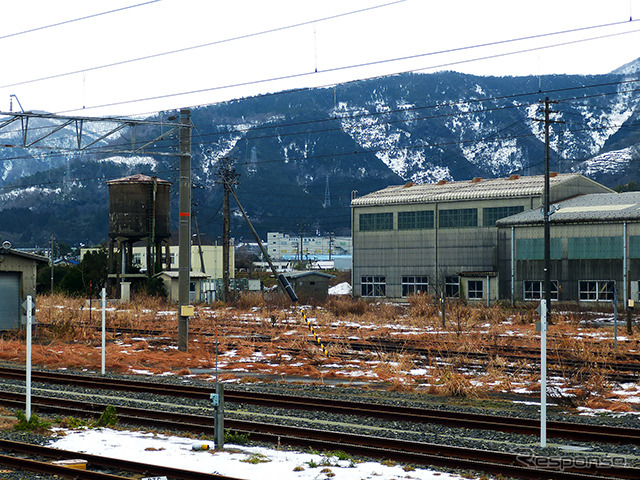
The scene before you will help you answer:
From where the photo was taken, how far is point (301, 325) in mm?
34062

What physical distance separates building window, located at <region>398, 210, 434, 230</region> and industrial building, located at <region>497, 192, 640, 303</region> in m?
6.35

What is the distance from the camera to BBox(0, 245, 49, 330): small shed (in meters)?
32.7

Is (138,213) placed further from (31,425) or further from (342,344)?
(31,425)

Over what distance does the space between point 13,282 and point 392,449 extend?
25.6 m

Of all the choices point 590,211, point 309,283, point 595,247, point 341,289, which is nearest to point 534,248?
point 595,247

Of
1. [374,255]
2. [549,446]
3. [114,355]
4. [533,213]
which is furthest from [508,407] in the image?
[374,255]

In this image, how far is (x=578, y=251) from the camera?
4428 centimetres

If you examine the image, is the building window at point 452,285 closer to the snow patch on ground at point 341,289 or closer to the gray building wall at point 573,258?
the gray building wall at point 573,258

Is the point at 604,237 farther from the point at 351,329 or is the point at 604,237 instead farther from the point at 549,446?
the point at 549,446

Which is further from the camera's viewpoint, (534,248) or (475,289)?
(475,289)

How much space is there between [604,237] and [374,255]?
17.4m

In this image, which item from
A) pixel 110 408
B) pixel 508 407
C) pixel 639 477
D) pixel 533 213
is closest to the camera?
pixel 639 477

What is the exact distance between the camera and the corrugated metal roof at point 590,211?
142 ft

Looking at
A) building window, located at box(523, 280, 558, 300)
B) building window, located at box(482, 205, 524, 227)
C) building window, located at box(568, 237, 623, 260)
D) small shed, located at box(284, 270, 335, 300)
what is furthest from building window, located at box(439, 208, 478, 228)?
small shed, located at box(284, 270, 335, 300)
